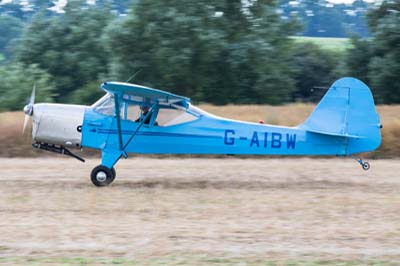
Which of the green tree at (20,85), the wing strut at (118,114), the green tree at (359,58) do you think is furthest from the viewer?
the green tree at (359,58)

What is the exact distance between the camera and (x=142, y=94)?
42.1 feet

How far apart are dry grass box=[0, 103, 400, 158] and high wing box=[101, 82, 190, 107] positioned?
5980 millimetres

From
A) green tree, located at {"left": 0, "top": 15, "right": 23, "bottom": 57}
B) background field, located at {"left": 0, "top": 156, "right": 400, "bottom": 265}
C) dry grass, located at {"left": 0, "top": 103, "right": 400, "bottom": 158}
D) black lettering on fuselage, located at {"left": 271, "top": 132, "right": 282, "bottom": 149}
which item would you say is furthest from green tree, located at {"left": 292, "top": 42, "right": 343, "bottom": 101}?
green tree, located at {"left": 0, "top": 15, "right": 23, "bottom": 57}

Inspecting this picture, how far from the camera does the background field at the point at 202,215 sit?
7926 millimetres

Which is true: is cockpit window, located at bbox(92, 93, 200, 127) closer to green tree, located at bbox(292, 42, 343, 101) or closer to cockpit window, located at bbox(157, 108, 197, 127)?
cockpit window, located at bbox(157, 108, 197, 127)

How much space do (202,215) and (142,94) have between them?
3.35 meters

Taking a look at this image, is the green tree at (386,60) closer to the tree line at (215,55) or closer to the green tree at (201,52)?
the tree line at (215,55)

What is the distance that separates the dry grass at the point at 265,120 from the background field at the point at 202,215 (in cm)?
190

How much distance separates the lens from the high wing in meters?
12.5

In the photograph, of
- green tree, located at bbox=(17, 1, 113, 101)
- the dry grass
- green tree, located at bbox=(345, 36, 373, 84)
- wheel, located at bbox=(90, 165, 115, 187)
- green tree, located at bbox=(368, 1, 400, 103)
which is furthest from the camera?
green tree, located at bbox=(17, 1, 113, 101)

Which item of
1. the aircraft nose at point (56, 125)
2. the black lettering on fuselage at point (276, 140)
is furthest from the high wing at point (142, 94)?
the black lettering on fuselage at point (276, 140)

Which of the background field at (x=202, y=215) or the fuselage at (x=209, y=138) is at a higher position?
the fuselage at (x=209, y=138)

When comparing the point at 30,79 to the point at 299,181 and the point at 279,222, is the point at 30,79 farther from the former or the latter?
the point at 279,222

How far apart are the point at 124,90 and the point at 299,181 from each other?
3948 mm
